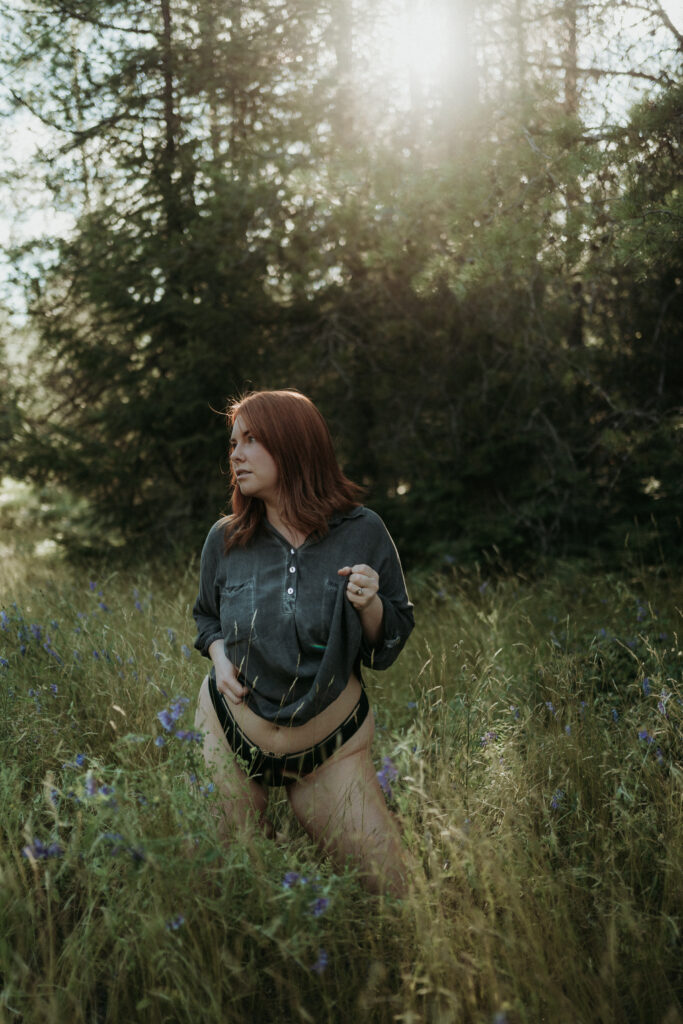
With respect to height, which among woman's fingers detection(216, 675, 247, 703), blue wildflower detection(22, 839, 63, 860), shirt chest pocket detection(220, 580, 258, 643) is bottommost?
blue wildflower detection(22, 839, 63, 860)

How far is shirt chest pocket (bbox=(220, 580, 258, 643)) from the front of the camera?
242cm

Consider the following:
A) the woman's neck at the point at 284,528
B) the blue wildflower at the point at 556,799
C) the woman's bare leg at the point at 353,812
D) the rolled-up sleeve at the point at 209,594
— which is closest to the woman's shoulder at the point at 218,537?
the rolled-up sleeve at the point at 209,594

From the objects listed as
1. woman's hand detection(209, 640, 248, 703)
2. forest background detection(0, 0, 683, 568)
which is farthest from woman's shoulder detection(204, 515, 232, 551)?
forest background detection(0, 0, 683, 568)

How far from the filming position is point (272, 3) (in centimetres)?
623

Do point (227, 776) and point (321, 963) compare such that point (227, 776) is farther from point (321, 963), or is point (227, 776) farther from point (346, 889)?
A: point (321, 963)

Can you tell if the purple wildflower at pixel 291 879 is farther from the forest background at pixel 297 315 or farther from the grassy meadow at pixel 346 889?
the forest background at pixel 297 315

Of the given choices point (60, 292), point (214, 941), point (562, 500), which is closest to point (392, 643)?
point (214, 941)

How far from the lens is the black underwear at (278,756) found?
7.75 ft

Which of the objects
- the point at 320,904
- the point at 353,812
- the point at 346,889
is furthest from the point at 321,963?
the point at 353,812

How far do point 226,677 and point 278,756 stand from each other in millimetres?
280

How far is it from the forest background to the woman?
10.8 feet

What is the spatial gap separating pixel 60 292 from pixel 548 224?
540 cm

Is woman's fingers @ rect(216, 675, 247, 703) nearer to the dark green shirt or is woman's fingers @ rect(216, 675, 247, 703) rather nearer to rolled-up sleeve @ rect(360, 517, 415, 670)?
the dark green shirt

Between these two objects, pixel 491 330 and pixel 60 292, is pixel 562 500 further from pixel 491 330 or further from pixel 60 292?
pixel 60 292
